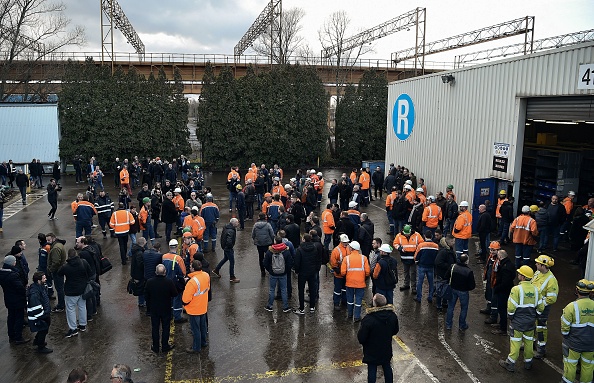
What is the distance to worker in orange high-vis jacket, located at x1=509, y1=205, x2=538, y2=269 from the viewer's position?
11328 millimetres

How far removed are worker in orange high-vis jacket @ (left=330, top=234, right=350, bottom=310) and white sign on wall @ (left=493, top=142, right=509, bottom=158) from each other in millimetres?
8520

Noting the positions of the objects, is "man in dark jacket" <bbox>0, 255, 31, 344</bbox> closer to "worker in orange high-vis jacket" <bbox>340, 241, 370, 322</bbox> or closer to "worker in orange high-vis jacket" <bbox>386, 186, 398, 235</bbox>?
"worker in orange high-vis jacket" <bbox>340, 241, 370, 322</bbox>

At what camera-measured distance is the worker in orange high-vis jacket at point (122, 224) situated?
11.9m

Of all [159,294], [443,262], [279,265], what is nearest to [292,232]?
[279,265]

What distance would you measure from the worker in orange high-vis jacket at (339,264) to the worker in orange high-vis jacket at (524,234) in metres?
5.23

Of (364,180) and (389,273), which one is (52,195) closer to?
(364,180)

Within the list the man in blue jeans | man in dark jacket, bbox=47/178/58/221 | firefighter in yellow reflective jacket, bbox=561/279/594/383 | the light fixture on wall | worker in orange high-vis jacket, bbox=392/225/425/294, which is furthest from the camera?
the light fixture on wall

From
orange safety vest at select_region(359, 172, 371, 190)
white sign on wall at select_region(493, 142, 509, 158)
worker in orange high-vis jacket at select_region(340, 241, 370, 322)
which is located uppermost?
white sign on wall at select_region(493, 142, 509, 158)

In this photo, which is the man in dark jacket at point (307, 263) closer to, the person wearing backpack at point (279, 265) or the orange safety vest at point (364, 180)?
the person wearing backpack at point (279, 265)

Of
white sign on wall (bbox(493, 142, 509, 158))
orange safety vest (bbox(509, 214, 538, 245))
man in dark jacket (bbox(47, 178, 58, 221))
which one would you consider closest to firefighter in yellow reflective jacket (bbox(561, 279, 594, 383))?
orange safety vest (bbox(509, 214, 538, 245))

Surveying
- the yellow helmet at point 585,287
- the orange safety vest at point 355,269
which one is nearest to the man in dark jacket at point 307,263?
the orange safety vest at point 355,269

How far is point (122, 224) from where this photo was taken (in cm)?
1195

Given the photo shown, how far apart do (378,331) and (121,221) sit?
8258 mm

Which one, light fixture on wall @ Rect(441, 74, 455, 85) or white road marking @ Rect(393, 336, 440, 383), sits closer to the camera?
white road marking @ Rect(393, 336, 440, 383)
